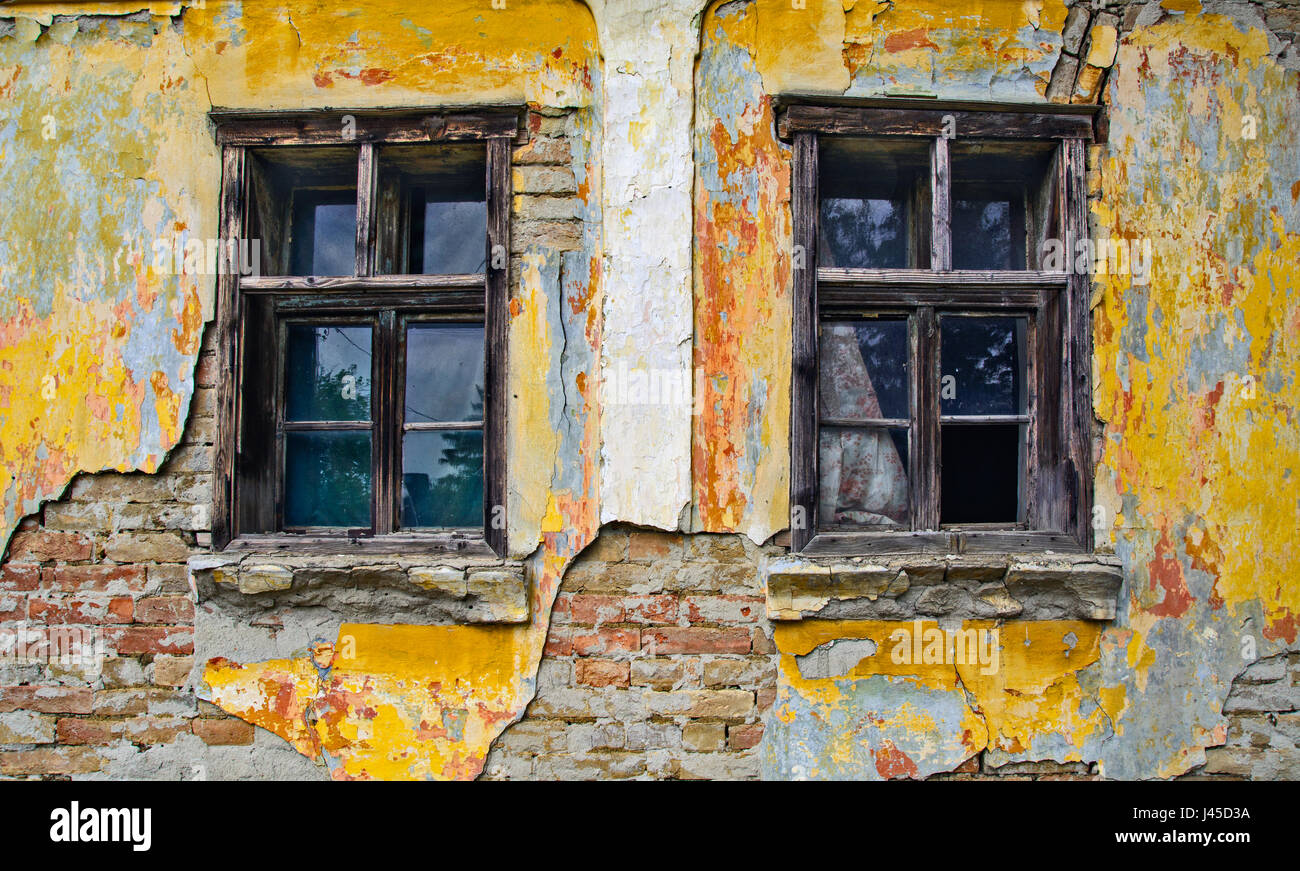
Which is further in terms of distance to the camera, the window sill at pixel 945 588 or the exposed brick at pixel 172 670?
the exposed brick at pixel 172 670

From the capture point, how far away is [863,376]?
102 inches

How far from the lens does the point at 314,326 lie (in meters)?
2.69

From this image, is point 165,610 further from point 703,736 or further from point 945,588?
point 945,588

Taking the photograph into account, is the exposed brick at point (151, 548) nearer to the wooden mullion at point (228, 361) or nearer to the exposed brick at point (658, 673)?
the wooden mullion at point (228, 361)

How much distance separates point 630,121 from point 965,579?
6.23 ft

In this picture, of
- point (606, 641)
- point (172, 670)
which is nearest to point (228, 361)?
point (172, 670)

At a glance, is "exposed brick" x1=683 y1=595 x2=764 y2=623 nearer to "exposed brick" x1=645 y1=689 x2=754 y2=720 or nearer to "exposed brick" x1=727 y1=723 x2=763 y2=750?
"exposed brick" x1=645 y1=689 x2=754 y2=720

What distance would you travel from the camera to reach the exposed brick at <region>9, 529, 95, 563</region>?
252 centimetres

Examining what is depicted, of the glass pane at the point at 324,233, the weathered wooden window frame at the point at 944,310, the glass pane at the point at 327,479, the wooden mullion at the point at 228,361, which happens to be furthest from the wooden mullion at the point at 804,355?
the wooden mullion at the point at 228,361

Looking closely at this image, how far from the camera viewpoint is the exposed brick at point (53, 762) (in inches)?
97.7

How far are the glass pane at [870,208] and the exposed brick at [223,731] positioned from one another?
2.61 metres

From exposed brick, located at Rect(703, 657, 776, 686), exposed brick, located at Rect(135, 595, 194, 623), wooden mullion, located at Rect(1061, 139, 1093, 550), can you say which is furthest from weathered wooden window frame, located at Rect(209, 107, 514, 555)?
wooden mullion, located at Rect(1061, 139, 1093, 550)

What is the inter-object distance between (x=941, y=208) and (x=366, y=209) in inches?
79.6

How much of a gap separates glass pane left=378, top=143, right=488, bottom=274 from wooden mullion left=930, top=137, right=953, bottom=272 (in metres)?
1.61
